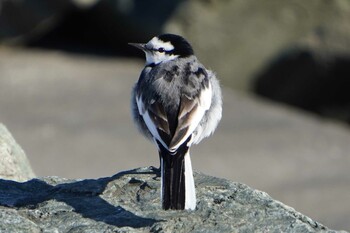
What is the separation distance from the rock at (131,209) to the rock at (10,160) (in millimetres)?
579

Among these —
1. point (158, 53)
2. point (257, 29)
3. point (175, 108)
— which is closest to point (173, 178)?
point (175, 108)

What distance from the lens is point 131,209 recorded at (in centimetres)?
649

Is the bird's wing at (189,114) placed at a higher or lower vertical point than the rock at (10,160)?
higher

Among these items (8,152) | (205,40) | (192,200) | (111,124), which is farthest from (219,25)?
(192,200)

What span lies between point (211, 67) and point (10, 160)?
902 cm

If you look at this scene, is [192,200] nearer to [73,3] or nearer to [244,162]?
[244,162]

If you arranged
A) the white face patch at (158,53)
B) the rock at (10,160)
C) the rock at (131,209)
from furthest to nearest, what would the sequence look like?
the white face patch at (158,53) → the rock at (10,160) → the rock at (131,209)

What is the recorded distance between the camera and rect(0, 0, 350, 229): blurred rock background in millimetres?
13844

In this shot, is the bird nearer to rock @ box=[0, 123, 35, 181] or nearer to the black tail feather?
the black tail feather

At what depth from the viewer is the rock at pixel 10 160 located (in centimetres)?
762

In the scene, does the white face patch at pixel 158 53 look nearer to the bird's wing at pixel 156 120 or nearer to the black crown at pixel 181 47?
the black crown at pixel 181 47

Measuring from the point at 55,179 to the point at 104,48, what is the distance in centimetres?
1044

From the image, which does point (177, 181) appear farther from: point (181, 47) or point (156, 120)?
point (181, 47)

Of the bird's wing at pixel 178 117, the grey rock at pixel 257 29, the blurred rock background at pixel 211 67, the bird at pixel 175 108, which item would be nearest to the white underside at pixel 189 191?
the bird at pixel 175 108
